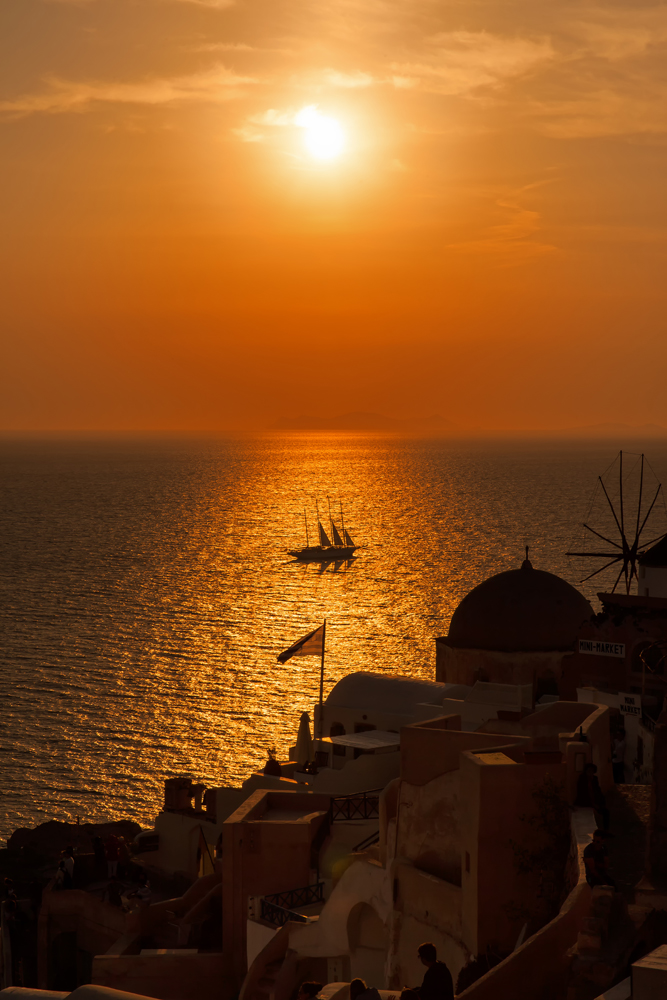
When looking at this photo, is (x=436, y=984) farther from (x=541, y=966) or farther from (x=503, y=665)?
(x=503, y=665)

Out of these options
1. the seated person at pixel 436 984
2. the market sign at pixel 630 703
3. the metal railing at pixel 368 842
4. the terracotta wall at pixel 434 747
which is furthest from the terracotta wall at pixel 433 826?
the market sign at pixel 630 703

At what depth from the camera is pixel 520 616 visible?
36219 millimetres

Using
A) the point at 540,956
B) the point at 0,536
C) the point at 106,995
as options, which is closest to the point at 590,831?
the point at 540,956

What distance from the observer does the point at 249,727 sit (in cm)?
5538

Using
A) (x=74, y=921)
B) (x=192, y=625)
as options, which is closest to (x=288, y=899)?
(x=74, y=921)

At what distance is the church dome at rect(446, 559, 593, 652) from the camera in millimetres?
35969

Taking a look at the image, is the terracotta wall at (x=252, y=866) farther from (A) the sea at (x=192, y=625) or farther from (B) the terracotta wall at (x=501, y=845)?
(A) the sea at (x=192, y=625)

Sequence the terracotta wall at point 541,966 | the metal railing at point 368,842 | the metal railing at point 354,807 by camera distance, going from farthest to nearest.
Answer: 1. the metal railing at point 354,807
2. the metal railing at point 368,842
3. the terracotta wall at point 541,966

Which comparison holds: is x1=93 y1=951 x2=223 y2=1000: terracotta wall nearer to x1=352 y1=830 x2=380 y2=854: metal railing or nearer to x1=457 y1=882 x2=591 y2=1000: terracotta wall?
x1=352 y1=830 x2=380 y2=854: metal railing

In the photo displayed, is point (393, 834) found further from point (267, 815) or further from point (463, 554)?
point (463, 554)

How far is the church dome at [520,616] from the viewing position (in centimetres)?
3597

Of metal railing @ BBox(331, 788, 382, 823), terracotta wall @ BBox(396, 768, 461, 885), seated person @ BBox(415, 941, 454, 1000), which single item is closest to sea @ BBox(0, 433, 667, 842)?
metal railing @ BBox(331, 788, 382, 823)

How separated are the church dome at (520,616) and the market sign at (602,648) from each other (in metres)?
3.78

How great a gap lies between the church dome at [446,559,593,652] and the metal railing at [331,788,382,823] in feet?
39.5
